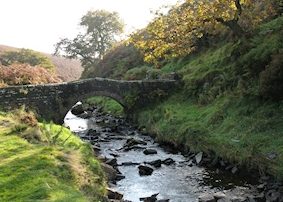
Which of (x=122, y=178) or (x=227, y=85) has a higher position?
(x=227, y=85)

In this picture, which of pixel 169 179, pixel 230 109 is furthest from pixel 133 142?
pixel 169 179

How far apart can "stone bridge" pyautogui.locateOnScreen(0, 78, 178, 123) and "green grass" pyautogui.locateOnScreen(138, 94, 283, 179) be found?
7151 millimetres

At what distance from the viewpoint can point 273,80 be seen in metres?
24.6

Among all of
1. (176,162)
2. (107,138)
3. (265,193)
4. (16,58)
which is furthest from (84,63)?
(265,193)

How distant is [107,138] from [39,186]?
23.6 m

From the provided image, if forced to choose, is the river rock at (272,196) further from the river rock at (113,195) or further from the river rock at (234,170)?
the river rock at (113,195)

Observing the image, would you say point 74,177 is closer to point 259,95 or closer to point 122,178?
point 122,178

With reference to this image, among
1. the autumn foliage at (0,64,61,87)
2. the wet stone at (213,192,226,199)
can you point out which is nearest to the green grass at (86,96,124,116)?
the autumn foliage at (0,64,61,87)

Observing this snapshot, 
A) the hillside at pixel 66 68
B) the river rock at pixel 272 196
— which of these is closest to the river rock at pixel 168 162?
the river rock at pixel 272 196

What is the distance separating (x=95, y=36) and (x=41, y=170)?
85406 mm

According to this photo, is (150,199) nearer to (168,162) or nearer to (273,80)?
(168,162)

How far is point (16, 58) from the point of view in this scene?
4163 inches

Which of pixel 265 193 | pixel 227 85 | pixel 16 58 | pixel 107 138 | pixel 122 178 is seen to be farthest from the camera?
pixel 16 58

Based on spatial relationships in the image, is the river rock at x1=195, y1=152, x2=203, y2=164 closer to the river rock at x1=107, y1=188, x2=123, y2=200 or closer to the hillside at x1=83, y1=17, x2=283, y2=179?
the hillside at x1=83, y1=17, x2=283, y2=179
